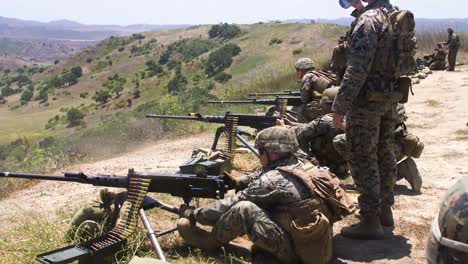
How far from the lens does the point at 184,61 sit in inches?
3455

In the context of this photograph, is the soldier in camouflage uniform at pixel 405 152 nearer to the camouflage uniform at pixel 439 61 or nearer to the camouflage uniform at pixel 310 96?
the camouflage uniform at pixel 310 96

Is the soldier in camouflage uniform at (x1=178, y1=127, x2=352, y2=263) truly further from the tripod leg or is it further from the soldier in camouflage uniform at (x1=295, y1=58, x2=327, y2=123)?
the soldier in camouflage uniform at (x1=295, y1=58, x2=327, y2=123)

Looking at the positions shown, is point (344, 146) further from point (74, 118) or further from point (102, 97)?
point (102, 97)

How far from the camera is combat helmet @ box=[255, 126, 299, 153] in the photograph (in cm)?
447

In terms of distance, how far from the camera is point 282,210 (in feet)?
14.3

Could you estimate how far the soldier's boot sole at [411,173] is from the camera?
6805 millimetres

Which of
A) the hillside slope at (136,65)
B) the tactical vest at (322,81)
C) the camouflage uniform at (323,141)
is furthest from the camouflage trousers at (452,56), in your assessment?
the camouflage uniform at (323,141)

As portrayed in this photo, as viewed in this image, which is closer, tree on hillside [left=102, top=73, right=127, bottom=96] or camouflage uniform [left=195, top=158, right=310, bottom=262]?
camouflage uniform [left=195, top=158, right=310, bottom=262]

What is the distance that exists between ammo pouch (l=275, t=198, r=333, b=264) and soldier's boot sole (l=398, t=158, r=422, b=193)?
9.32 feet

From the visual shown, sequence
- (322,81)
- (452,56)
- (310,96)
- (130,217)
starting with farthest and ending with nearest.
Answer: (452,56), (310,96), (322,81), (130,217)

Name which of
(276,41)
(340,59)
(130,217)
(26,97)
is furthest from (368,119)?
(26,97)

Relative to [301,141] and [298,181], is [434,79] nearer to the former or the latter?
[301,141]

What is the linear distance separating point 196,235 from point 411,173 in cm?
322

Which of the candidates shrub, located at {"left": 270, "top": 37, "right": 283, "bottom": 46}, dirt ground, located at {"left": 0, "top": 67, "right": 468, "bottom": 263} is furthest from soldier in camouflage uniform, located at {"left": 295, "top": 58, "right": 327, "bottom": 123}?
shrub, located at {"left": 270, "top": 37, "right": 283, "bottom": 46}
